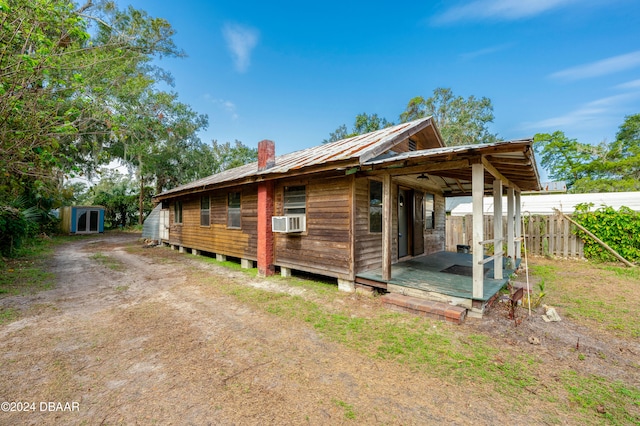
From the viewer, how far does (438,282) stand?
5074 mm

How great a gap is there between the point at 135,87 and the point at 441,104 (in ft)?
88.6

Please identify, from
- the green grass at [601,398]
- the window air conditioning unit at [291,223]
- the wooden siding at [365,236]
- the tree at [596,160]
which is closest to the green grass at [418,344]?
the green grass at [601,398]

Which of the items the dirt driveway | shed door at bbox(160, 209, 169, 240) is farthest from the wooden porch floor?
shed door at bbox(160, 209, 169, 240)

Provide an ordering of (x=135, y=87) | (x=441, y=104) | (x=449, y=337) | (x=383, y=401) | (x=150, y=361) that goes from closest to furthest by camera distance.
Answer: (x=383, y=401) → (x=150, y=361) → (x=449, y=337) → (x=135, y=87) → (x=441, y=104)

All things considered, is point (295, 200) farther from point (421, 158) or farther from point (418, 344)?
point (418, 344)

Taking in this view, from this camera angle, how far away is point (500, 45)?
13336mm

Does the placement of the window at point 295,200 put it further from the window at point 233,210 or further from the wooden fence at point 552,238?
the wooden fence at point 552,238

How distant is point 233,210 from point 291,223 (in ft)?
11.4

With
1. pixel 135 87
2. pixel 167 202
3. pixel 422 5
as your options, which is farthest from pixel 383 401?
pixel 135 87

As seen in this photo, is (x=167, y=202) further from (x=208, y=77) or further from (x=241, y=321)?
(x=241, y=321)

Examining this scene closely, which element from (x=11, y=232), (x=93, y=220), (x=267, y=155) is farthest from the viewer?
(x=93, y=220)

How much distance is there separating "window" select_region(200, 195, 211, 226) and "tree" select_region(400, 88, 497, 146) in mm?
21778

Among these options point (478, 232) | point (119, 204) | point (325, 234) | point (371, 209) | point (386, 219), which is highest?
point (119, 204)

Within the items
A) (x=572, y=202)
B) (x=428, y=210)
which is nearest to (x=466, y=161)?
(x=428, y=210)
